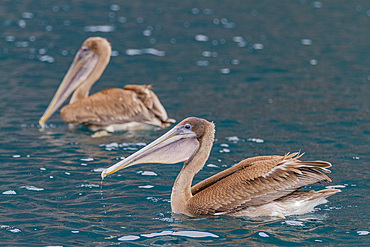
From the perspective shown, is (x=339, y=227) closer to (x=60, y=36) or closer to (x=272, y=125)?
(x=272, y=125)

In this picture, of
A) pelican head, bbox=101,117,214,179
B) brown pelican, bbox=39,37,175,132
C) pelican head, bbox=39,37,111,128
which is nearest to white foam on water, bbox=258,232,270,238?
pelican head, bbox=101,117,214,179

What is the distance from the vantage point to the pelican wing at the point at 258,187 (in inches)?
222

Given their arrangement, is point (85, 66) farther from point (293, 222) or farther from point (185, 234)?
point (293, 222)

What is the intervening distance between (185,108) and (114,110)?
1.58 m

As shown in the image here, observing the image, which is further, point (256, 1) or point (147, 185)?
point (256, 1)

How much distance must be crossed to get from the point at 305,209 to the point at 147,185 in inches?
73.6

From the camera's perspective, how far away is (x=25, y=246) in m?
5.05

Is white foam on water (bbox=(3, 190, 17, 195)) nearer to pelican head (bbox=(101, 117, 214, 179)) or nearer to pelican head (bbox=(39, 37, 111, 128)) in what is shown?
pelican head (bbox=(101, 117, 214, 179))

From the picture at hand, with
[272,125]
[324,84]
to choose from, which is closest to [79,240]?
[272,125]

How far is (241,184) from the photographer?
18.7 feet

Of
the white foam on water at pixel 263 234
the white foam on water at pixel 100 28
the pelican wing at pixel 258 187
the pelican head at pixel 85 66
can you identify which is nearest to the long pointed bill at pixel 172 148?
the pelican wing at pixel 258 187

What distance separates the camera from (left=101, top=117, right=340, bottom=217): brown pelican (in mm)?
5641

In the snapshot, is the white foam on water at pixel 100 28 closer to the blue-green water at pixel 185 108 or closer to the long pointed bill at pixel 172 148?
the blue-green water at pixel 185 108

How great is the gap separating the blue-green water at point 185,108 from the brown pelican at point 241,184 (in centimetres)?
13
